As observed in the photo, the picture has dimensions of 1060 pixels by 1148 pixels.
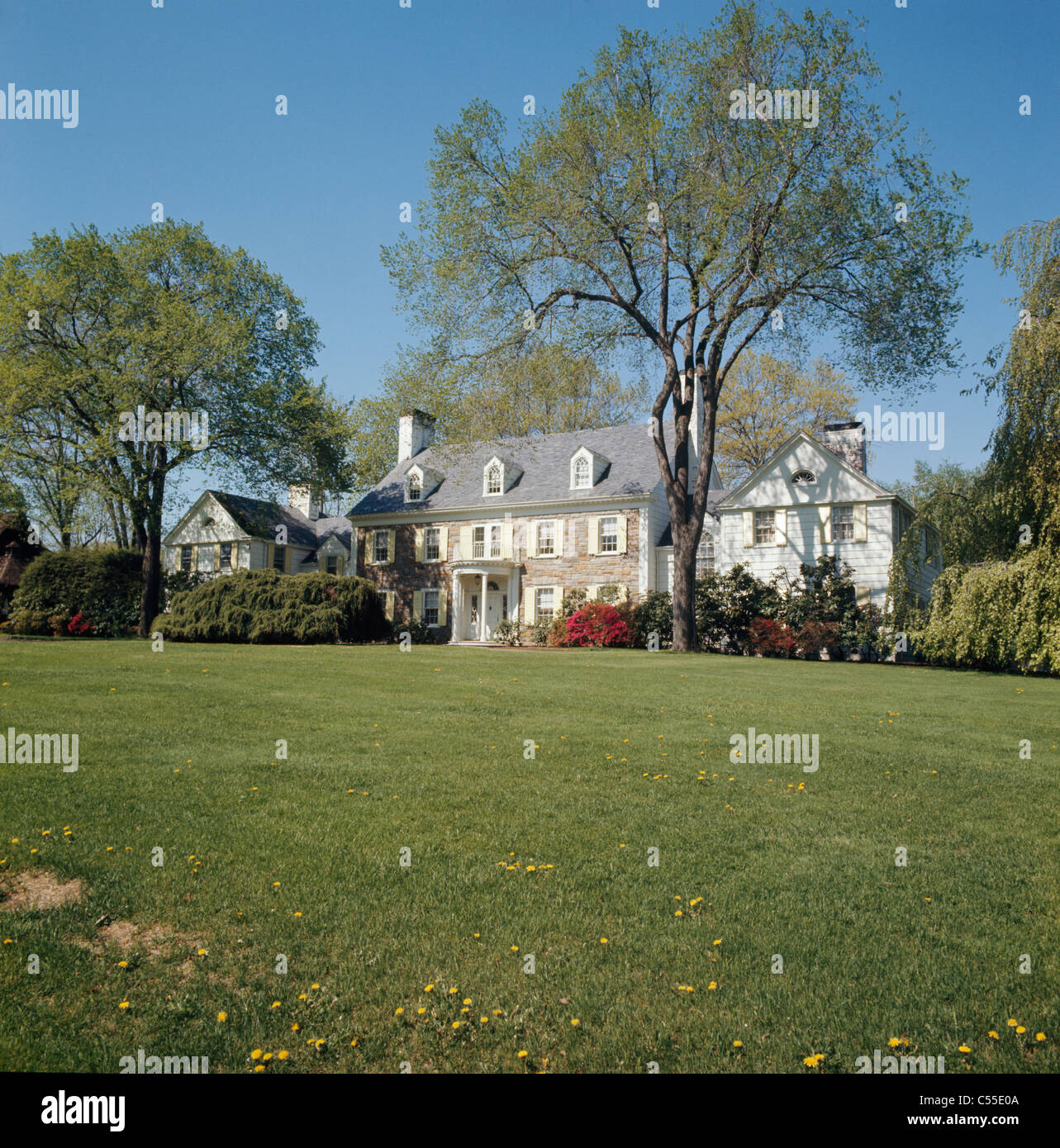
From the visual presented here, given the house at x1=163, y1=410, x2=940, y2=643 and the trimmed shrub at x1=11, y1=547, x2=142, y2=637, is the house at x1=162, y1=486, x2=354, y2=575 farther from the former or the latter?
the trimmed shrub at x1=11, y1=547, x2=142, y2=637

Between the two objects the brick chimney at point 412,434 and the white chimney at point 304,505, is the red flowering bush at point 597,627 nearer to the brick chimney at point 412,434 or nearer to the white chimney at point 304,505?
the brick chimney at point 412,434

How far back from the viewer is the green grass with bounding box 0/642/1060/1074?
358 centimetres

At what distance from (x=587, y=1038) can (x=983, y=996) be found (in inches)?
75.4

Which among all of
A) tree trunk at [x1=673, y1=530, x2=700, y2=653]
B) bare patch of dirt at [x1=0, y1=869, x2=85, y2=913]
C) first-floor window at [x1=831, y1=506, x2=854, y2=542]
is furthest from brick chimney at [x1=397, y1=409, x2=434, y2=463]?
bare patch of dirt at [x1=0, y1=869, x2=85, y2=913]

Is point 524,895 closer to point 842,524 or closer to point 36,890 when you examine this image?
point 36,890

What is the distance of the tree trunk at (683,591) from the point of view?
80.2 feet

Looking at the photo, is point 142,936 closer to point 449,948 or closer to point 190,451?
point 449,948

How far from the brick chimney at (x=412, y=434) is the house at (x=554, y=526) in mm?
75

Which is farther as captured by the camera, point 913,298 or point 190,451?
point 190,451

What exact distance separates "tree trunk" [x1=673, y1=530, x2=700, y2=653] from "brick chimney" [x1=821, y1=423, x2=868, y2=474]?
8062 millimetres

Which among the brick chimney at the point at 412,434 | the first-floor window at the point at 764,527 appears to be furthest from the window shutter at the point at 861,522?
the brick chimney at the point at 412,434

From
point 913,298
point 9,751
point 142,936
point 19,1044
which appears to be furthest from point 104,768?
point 913,298
